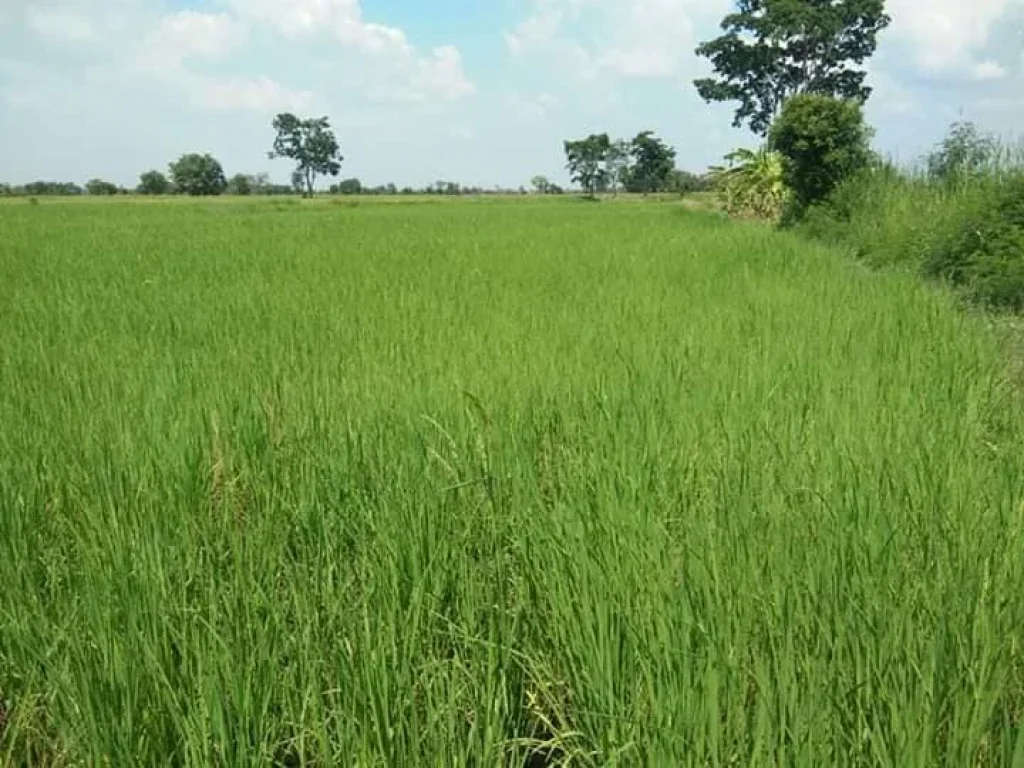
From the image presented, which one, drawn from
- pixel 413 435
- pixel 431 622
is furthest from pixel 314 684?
pixel 413 435

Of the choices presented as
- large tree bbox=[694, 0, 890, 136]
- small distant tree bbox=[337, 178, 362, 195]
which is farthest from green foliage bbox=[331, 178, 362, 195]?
large tree bbox=[694, 0, 890, 136]

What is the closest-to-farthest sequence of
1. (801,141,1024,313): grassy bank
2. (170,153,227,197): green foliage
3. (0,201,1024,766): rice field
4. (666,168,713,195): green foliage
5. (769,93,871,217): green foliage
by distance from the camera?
(0,201,1024,766): rice field → (801,141,1024,313): grassy bank → (769,93,871,217): green foliage → (666,168,713,195): green foliage → (170,153,227,197): green foliage

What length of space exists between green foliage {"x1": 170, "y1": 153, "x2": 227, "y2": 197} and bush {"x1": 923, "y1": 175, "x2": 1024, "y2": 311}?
7511 cm

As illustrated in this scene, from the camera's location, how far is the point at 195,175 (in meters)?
73.9

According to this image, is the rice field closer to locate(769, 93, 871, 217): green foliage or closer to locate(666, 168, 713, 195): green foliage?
locate(769, 93, 871, 217): green foliage

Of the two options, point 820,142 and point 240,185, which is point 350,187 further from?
point 820,142

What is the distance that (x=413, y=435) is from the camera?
2.24 meters

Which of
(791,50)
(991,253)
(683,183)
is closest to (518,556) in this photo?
(991,253)

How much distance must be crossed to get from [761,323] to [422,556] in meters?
2.88

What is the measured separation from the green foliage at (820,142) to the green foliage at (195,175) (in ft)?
227

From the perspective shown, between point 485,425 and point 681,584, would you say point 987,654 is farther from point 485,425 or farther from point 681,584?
point 485,425

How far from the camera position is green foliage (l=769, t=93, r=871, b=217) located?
1319 cm

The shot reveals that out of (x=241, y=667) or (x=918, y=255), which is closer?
(x=241, y=667)

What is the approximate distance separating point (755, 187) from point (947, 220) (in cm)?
1188
